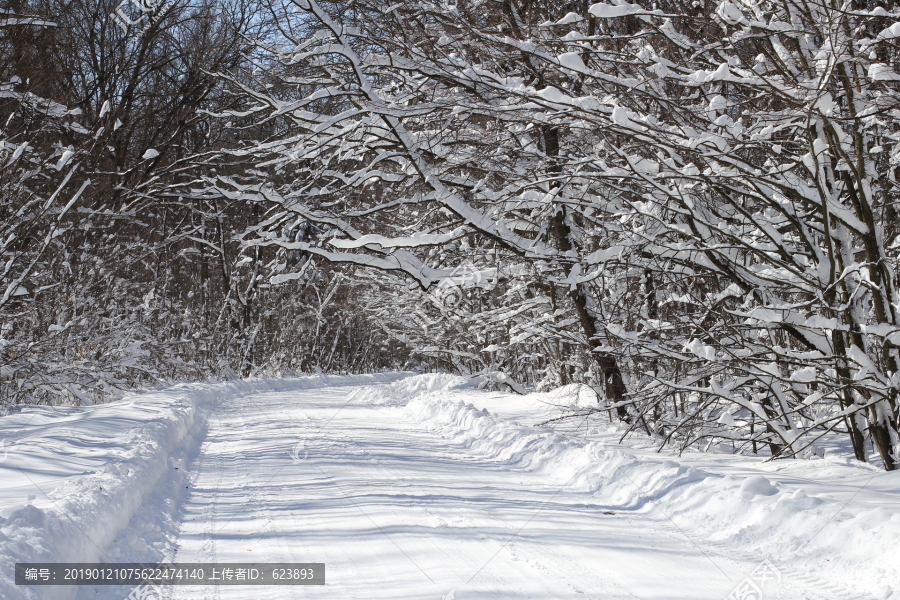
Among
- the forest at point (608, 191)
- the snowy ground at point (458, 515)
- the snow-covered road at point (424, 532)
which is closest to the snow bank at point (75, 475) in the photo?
the snowy ground at point (458, 515)

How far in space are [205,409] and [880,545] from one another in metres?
9.99

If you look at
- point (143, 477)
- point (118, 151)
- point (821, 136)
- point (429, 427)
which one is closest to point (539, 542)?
point (143, 477)

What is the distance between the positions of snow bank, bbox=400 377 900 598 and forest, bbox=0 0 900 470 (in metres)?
0.44

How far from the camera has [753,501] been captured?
12.0ft

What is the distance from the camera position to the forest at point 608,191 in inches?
183

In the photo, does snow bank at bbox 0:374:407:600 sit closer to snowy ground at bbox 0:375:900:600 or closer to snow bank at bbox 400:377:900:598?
snowy ground at bbox 0:375:900:600

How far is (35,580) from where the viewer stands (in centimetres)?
267

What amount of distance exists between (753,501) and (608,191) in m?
3.93

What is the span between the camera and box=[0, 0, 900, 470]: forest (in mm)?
4652

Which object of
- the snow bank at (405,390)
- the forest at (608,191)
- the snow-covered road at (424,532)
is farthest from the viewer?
the snow bank at (405,390)

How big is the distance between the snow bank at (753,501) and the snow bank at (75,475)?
121 inches

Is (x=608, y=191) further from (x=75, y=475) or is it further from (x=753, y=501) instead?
(x=75, y=475)

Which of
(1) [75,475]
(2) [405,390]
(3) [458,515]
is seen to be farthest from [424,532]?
(2) [405,390]

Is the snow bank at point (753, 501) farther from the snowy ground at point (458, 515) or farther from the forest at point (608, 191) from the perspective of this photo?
the forest at point (608, 191)
